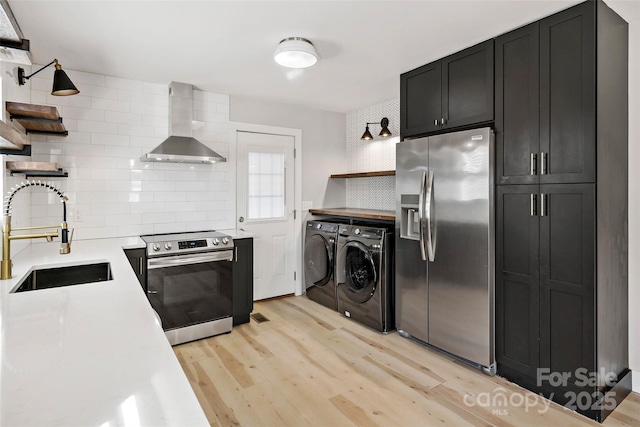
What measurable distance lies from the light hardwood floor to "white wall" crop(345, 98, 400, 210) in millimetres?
1727

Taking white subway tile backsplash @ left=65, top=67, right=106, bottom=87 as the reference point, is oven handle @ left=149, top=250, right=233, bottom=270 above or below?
below

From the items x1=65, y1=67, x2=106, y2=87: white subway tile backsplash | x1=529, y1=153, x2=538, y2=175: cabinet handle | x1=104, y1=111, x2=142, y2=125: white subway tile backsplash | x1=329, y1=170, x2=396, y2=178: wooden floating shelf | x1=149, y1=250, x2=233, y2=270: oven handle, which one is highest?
x1=65, y1=67, x2=106, y2=87: white subway tile backsplash

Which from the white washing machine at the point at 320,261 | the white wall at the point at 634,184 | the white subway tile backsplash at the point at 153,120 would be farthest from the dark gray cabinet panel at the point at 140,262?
the white wall at the point at 634,184

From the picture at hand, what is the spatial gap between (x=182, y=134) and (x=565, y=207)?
10.7 ft

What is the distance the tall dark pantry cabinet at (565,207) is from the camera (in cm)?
210

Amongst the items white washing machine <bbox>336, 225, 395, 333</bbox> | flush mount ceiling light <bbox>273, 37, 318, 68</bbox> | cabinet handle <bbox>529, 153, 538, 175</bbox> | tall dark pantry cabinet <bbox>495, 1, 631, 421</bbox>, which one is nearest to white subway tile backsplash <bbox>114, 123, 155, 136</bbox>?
flush mount ceiling light <bbox>273, 37, 318, 68</bbox>

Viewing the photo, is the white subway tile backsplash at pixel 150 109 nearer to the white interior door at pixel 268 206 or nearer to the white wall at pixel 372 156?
the white interior door at pixel 268 206

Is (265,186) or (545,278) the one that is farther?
(265,186)

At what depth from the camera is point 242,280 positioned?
360cm

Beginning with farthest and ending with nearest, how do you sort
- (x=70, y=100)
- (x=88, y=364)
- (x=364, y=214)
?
(x=364, y=214) < (x=70, y=100) < (x=88, y=364)

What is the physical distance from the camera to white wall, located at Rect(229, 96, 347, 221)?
14.2 feet

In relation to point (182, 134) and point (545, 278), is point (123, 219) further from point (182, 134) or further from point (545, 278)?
point (545, 278)

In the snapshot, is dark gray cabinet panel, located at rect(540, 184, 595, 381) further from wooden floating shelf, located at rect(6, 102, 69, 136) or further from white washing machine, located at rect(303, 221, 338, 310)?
wooden floating shelf, located at rect(6, 102, 69, 136)

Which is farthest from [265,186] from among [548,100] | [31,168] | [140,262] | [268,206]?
[548,100]
